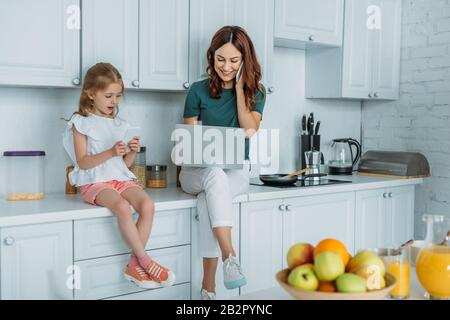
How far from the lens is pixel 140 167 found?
2744mm

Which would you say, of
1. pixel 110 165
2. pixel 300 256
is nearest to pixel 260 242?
pixel 110 165

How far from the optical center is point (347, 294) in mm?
1106

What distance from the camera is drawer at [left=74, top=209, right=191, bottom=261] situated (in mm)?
2174

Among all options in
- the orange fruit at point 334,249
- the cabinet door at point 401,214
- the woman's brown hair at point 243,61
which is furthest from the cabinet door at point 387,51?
the orange fruit at point 334,249

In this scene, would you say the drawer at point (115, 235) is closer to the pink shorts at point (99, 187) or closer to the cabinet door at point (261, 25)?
the pink shorts at point (99, 187)

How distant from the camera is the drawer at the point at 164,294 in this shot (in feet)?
7.64

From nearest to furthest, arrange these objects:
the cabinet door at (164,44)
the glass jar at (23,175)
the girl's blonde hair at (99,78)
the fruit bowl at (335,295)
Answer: the fruit bowl at (335,295), the girl's blonde hair at (99,78), the glass jar at (23,175), the cabinet door at (164,44)

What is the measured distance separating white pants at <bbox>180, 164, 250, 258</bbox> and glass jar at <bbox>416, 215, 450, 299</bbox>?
3.85ft

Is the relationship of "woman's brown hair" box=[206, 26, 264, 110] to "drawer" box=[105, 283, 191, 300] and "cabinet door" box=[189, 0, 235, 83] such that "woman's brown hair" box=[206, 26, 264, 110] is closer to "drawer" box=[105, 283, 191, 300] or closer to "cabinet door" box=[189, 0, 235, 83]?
"cabinet door" box=[189, 0, 235, 83]

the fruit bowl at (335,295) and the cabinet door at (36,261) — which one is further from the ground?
the fruit bowl at (335,295)

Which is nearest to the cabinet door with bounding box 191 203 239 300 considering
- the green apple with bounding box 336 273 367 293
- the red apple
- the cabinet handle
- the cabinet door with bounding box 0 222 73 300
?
the cabinet door with bounding box 0 222 73 300

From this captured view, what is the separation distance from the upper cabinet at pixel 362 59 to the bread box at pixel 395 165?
392 mm

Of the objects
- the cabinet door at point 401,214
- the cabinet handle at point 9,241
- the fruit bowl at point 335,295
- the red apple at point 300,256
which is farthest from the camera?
the cabinet door at point 401,214
